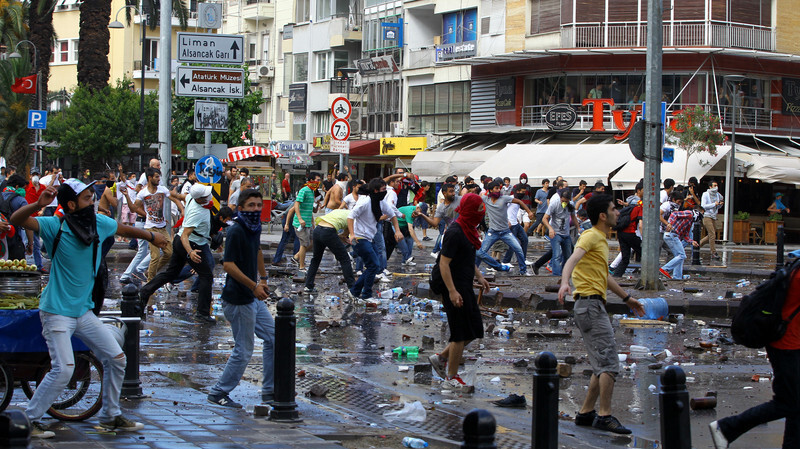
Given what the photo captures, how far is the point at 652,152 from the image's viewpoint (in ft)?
47.6

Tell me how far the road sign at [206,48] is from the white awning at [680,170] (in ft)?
64.4

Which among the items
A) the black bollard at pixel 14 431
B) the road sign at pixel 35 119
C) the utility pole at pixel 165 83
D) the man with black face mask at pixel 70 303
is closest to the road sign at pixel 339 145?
the utility pole at pixel 165 83

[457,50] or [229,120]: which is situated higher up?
[457,50]

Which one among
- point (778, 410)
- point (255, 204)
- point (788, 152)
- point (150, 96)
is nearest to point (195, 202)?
point (255, 204)

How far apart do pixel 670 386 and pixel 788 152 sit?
105 feet

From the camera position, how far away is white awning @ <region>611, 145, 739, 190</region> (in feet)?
105

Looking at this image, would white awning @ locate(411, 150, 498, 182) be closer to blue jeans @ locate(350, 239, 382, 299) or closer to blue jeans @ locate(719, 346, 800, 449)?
blue jeans @ locate(350, 239, 382, 299)

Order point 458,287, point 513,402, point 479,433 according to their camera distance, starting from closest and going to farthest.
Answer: point 479,433, point 513,402, point 458,287

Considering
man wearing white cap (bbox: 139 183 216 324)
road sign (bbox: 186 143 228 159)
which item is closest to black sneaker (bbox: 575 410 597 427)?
man wearing white cap (bbox: 139 183 216 324)

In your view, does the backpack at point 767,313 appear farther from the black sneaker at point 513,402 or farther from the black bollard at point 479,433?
the black bollard at point 479,433

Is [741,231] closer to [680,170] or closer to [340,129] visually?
[680,170]

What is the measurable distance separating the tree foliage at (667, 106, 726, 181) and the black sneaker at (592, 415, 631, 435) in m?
25.9

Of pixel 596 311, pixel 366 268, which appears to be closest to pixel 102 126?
pixel 366 268

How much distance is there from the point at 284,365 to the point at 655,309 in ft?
23.4
